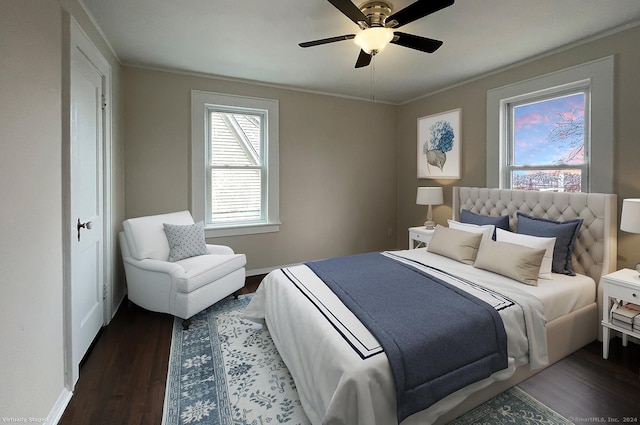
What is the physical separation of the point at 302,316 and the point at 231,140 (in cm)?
286

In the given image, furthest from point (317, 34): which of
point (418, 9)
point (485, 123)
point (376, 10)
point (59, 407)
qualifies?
point (59, 407)

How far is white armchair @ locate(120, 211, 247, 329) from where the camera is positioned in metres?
2.69

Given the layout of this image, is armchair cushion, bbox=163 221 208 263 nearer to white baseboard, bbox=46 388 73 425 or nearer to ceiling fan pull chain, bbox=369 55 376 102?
white baseboard, bbox=46 388 73 425

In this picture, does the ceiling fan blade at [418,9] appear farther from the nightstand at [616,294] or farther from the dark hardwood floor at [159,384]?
the dark hardwood floor at [159,384]

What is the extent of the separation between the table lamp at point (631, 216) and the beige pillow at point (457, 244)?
990 millimetres

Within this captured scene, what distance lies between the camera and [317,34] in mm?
2699

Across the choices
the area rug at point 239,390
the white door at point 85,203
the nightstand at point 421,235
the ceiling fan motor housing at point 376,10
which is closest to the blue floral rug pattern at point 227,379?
the area rug at point 239,390

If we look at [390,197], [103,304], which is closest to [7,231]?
[103,304]

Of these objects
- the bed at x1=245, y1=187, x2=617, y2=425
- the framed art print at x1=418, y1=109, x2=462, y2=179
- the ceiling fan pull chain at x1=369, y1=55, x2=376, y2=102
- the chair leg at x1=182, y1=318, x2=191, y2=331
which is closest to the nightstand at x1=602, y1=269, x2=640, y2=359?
the bed at x1=245, y1=187, x2=617, y2=425

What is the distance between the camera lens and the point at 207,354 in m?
2.35

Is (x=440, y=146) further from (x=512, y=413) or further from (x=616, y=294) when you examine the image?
(x=512, y=413)

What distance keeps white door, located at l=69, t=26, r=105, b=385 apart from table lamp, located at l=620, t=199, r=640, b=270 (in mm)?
3757

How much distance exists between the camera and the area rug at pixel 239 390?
1734 millimetres

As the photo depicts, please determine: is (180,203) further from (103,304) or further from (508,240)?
(508,240)
